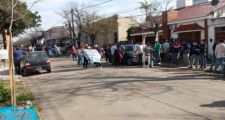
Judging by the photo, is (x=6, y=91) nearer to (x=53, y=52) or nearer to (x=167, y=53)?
(x=167, y=53)

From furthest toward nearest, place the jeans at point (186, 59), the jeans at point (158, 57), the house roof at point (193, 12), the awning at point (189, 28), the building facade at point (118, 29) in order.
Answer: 1. the building facade at point (118, 29)
2. the house roof at point (193, 12)
3. the awning at point (189, 28)
4. the jeans at point (158, 57)
5. the jeans at point (186, 59)

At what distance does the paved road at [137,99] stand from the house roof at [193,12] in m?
17.7

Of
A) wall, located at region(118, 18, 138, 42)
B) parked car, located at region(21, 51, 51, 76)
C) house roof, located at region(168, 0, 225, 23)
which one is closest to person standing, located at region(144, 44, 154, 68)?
parked car, located at region(21, 51, 51, 76)

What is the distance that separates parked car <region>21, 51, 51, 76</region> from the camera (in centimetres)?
2555

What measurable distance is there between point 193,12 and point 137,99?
88.6ft

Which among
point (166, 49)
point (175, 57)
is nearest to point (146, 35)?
point (166, 49)

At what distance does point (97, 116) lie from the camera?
1044cm

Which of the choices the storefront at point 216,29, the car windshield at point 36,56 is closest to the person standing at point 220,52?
the car windshield at point 36,56

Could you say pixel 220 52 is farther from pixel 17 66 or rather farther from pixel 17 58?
pixel 17 66

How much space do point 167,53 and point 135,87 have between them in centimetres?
1392

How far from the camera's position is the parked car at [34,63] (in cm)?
2555

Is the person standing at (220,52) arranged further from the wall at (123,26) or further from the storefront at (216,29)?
the wall at (123,26)

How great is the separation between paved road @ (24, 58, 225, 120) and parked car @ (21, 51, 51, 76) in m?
7.87

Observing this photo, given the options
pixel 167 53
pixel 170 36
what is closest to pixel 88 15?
pixel 170 36
